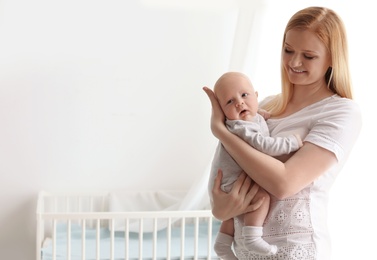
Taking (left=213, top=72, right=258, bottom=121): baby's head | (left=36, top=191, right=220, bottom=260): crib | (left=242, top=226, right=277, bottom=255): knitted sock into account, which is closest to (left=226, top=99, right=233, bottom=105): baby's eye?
(left=213, top=72, right=258, bottom=121): baby's head

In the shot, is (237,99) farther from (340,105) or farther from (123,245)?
(123,245)

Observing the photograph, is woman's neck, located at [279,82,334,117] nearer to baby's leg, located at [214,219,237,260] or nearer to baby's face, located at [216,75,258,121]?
baby's face, located at [216,75,258,121]

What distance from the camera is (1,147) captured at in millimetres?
3377

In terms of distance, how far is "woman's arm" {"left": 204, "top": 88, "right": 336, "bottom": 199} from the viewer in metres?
1.61

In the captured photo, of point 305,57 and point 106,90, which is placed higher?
point 305,57

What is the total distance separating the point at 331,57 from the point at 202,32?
1.84 meters

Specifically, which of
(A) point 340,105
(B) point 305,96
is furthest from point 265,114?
(A) point 340,105

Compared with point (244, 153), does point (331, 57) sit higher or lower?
higher

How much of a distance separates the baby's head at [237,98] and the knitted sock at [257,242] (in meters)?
0.28

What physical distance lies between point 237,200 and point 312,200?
0.20 meters

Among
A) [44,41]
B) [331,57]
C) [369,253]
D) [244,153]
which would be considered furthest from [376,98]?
[44,41]

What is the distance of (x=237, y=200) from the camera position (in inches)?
65.9

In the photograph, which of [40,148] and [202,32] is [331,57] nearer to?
[202,32]

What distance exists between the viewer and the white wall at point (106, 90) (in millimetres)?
3367
